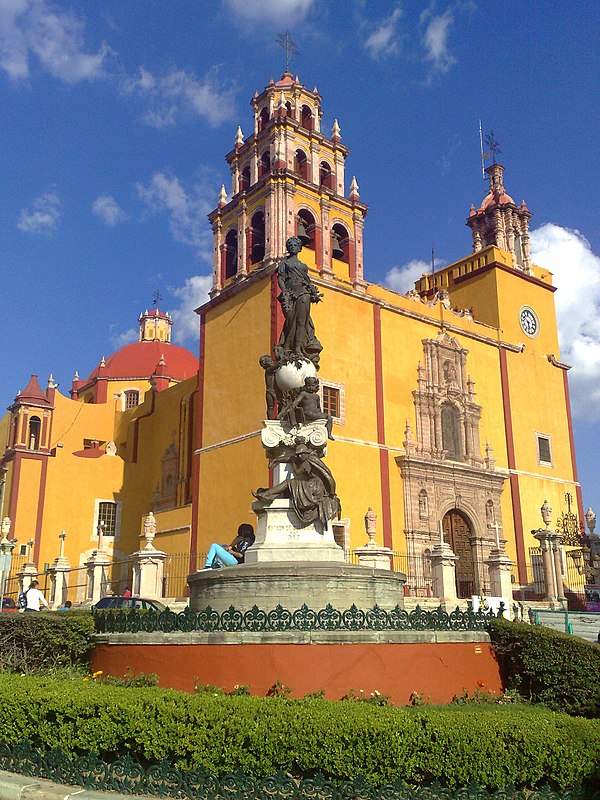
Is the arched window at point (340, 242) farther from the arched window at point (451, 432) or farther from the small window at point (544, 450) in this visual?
the small window at point (544, 450)

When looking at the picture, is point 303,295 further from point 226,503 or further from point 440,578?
point 226,503

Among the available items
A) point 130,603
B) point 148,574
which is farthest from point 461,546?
point 130,603

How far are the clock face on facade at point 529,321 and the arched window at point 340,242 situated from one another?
378 inches

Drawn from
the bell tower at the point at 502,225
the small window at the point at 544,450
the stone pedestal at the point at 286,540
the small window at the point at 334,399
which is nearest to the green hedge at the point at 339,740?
the stone pedestal at the point at 286,540

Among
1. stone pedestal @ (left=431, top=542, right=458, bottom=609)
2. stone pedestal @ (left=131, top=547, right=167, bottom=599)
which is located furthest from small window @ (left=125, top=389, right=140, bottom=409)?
stone pedestal @ (left=431, top=542, right=458, bottom=609)

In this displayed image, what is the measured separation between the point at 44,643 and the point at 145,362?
33979 millimetres

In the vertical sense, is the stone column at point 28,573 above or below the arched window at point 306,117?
below

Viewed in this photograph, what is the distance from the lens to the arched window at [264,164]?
28484 millimetres

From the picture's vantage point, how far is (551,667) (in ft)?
29.1

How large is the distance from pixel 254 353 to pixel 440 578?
381 inches

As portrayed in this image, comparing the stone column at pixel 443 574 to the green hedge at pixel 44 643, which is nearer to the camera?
the green hedge at pixel 44 643

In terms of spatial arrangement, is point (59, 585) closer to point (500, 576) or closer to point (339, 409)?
point (339, 409)

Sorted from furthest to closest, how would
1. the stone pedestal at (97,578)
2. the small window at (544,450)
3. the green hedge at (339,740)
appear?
the small window at (544,450), the stone pedestal at (97,578), the green hedge at (339,740)

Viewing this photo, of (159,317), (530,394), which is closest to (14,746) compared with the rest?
(530,394)
